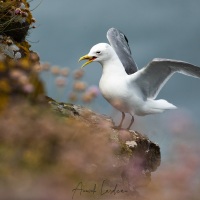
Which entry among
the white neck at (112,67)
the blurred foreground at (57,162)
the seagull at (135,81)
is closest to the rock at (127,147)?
the seagull at (135,81)

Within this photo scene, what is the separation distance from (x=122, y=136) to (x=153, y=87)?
37.6 inches

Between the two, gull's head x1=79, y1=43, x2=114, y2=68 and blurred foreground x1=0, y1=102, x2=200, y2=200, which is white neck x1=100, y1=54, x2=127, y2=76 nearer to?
gull's head x1=79, y1=43, x2=114, y2=68

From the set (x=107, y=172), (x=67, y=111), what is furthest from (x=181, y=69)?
(x=107, y=172)

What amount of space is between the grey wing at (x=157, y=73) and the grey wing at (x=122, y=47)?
0.94 metres

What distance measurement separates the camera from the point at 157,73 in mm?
8406

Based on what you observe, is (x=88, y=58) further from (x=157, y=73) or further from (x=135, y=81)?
(x=157, y=73)

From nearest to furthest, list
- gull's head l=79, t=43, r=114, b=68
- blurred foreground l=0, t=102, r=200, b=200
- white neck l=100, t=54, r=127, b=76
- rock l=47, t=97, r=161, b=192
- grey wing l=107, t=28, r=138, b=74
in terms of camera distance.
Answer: blurred foreground l=0, t=102, r=200, b=200, rock l=47, t=97, r=161, b=192, gull's head l=79, t=43, r=114, b=68, white neck l=100, t=54, r=127, b=76, grey wing l=107, t=28, r=138, b=74

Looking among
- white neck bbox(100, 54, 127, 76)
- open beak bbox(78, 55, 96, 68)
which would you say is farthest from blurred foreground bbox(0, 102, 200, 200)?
white neck bbox(100, 54, 127, 76)

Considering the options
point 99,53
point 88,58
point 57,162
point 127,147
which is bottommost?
point 57,162

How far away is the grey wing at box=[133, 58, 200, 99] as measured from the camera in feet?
26.6

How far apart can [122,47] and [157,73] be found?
6.60 feet

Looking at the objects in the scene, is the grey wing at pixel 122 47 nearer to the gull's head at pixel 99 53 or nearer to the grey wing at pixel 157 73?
the grey wing at pixel 157 73

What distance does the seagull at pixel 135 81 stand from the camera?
8.17 meters

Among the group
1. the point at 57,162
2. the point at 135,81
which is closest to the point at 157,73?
the point at 135,81
